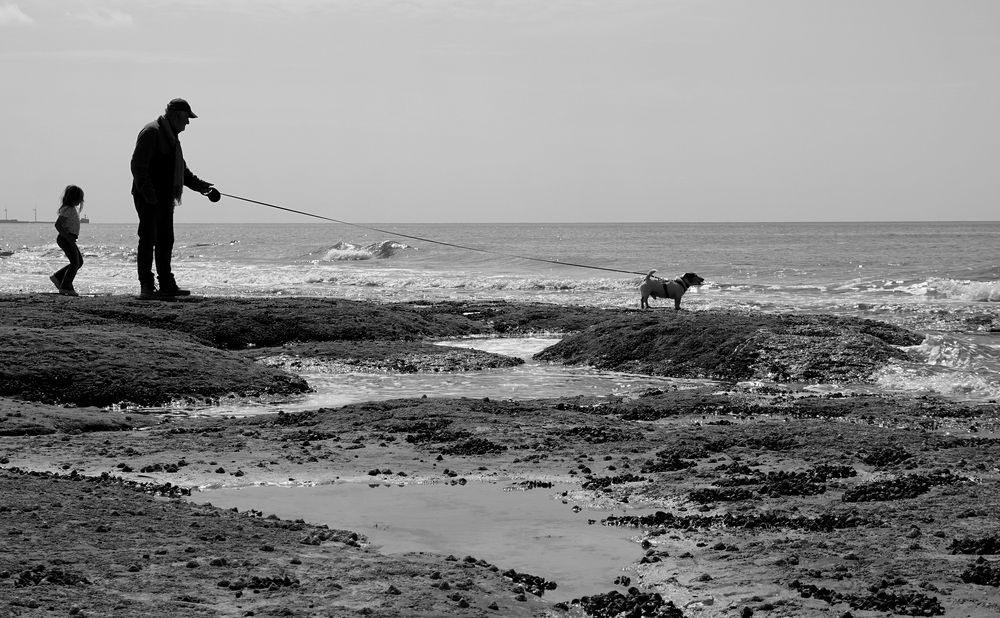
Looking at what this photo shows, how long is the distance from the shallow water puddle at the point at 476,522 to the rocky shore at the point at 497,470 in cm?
14

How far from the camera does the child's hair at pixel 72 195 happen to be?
611 inches

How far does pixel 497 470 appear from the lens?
707 cm

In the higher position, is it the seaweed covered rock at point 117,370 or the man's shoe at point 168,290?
the man's shoe at point 168,290

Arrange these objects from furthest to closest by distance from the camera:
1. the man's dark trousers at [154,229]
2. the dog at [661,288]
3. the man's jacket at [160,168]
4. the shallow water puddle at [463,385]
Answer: the dog at [661,288] < the man's dark trousers at [154,229] < the man's jacket at [160,168] < the shallow water puddle at [463,385]

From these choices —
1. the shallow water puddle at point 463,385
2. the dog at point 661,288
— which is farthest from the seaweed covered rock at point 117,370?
the dog at point 661,288

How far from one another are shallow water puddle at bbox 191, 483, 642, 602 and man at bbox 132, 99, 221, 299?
828cm

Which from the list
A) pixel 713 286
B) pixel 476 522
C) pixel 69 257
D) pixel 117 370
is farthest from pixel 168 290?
pixel 713 286

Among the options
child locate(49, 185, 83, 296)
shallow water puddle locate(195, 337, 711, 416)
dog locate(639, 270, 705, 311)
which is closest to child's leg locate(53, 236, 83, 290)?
child locate(49, 185, 83, 296)

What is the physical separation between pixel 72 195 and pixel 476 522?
11.8 meters

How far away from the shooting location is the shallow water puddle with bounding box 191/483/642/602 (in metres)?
5.06

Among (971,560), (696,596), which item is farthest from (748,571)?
(971,560)

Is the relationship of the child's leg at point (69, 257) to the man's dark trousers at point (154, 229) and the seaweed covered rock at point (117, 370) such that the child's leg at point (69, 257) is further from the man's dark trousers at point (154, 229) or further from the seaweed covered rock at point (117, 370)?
the seaweed covered rock at point (117, 370)

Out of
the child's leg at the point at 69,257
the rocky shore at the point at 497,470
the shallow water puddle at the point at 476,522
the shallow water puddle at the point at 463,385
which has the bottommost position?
the shallow water puddle at the point at 463,385

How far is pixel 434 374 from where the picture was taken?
12266 millimetres
